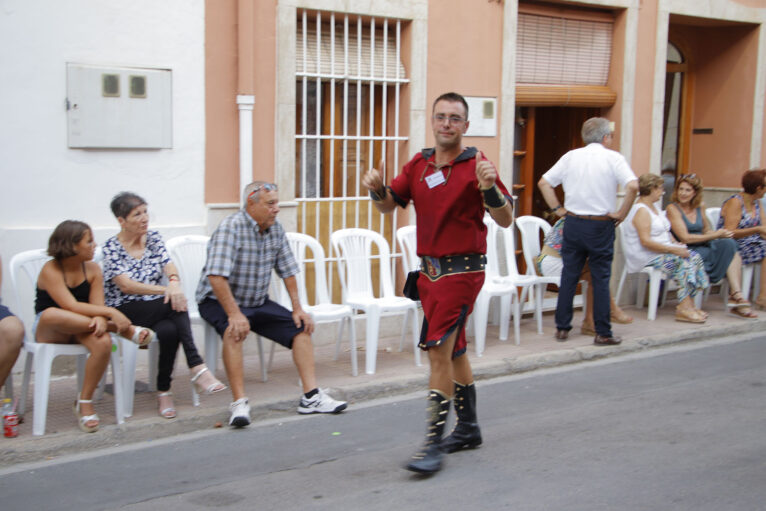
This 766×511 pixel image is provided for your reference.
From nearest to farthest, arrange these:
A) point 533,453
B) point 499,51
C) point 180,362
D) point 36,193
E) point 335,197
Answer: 1. point 533,453
2. point 36,193
3. point 180,362
4. point 335,197
5. point 499,51

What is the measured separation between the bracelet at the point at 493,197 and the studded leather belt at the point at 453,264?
1.25ft

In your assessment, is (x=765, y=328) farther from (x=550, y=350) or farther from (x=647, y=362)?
(x=550, y=350)

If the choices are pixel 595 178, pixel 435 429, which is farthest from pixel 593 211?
pixel 435 429

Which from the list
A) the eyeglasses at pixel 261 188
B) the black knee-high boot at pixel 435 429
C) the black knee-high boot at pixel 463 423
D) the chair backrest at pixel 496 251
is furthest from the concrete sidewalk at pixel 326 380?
the eyeglasses at pixel 261 188

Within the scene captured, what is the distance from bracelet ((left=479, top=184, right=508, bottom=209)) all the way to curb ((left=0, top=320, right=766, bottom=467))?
2.32 meters

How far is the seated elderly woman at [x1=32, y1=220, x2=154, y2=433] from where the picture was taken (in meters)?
5.36

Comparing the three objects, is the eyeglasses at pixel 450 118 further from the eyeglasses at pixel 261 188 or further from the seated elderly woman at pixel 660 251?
the seated elderly woman at pixel 660 251

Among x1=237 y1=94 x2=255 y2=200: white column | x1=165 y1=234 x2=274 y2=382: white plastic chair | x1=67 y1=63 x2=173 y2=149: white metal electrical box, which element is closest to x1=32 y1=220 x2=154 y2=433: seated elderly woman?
x1=165 y1=234 x2=274 y2=382: white plastic chair

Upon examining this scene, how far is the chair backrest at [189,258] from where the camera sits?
660cm

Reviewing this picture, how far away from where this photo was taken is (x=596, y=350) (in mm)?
7961

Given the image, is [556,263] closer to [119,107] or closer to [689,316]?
[689,316]

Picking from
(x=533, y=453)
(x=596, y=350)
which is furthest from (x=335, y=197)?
(x=533, y=453)

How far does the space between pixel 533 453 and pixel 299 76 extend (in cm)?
426

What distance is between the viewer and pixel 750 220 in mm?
9852
